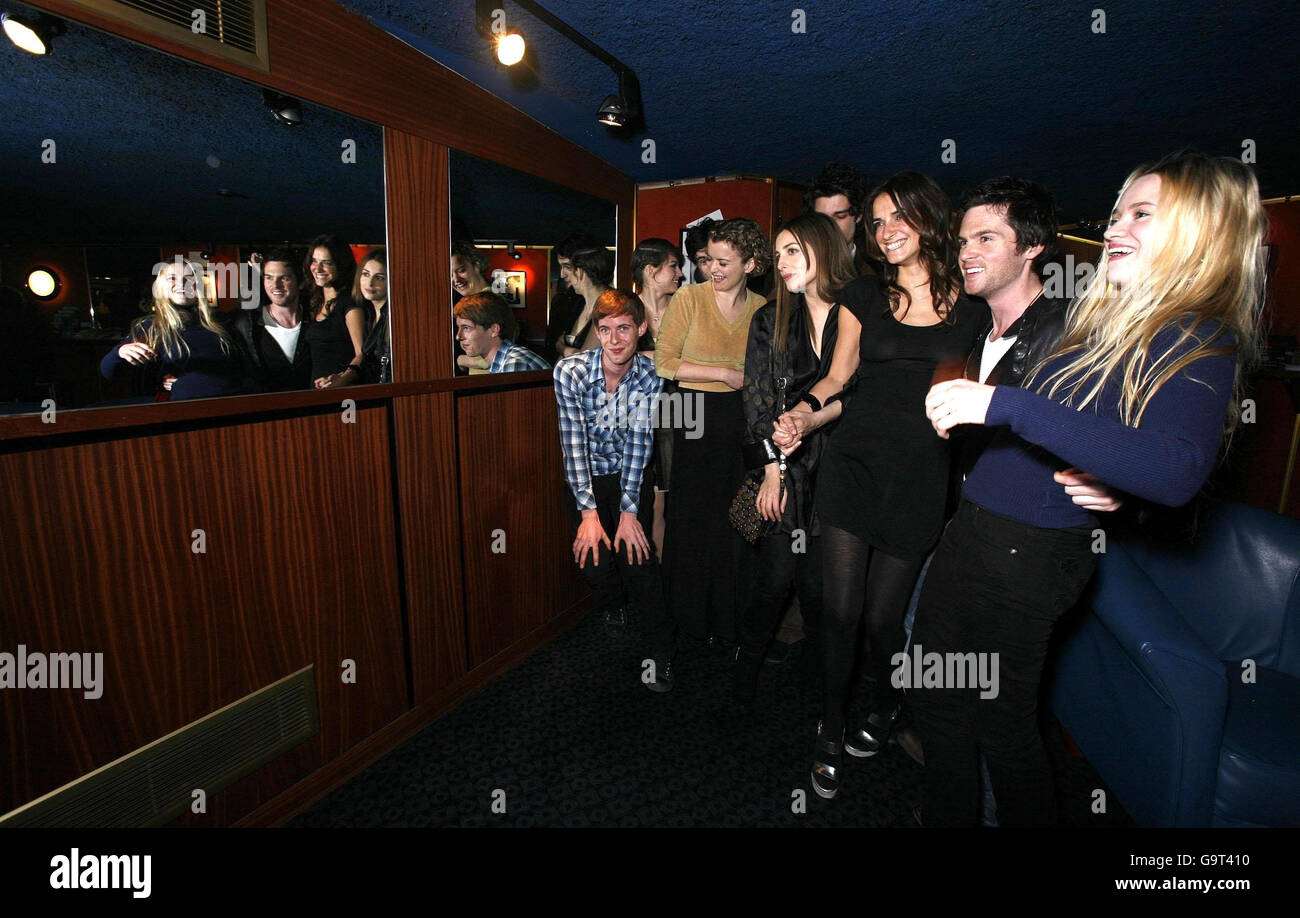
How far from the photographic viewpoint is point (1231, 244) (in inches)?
41.5

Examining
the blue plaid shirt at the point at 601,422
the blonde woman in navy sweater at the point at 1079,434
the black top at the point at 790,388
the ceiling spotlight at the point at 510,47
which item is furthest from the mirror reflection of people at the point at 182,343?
the blonde woman in navy sweater at the point at 1079,434

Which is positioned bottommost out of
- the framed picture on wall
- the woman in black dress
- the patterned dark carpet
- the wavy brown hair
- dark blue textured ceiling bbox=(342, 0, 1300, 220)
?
the patterned dark carpet

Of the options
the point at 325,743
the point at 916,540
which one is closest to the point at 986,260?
the point at 916,540

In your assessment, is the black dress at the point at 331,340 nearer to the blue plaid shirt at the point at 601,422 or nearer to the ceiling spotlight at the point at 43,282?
the ceiling spotlight at the point at 43,282

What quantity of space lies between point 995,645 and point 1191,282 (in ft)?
2.63

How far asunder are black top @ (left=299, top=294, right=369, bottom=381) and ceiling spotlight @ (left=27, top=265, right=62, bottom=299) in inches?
22.7

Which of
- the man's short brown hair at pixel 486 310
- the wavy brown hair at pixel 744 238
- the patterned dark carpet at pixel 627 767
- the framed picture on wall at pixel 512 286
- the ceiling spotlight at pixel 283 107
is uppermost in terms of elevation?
the ceiling spotlight at pixel 283 107

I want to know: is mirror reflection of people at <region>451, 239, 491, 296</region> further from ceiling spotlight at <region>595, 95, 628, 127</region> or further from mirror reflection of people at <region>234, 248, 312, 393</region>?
ceiling spotlight at <region>595, 95, 628, 127</region>

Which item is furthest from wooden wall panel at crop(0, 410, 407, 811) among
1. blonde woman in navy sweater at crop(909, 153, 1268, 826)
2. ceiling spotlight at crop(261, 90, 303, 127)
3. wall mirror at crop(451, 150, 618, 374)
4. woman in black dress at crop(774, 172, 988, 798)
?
blonde woman in navy sweater at crop(909, 153, 1268, 826)

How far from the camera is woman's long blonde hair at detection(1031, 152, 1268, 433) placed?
1041 mm

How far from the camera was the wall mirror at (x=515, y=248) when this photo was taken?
2.34 metres

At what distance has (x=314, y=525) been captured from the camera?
190 centimetres
